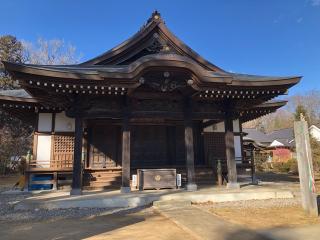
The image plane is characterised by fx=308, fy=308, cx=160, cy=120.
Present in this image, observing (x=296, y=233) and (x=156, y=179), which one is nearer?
(x=296, y=233)

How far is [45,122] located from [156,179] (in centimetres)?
594

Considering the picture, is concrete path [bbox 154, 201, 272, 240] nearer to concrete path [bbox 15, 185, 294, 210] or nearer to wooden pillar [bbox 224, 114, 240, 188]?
concrete path [bbox 15, 185, 294, 210]

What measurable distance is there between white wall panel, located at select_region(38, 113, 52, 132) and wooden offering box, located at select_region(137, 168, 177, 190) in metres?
5.08

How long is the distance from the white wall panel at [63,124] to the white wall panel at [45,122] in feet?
1.01

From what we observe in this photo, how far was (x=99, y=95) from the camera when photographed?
11.2 m

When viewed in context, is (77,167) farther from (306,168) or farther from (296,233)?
(296,233)

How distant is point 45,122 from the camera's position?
14.0 meters

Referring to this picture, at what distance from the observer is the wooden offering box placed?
38.5 ft

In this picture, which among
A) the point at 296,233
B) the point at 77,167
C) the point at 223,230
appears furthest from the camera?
the point at 77,167

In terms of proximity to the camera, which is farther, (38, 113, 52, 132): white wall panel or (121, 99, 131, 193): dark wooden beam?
(38, 113, 52, 132): white wall panel

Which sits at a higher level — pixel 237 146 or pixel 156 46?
pixel 156 46

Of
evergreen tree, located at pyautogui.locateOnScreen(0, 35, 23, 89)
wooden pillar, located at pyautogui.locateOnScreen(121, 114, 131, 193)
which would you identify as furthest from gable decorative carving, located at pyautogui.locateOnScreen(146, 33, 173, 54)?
evergreen tree, located at pyautogui.locateOnScreen(0, 35, 23, 89)

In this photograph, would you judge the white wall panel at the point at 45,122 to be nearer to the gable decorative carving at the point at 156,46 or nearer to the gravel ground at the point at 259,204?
the gable decorative carving at the point at 156,46

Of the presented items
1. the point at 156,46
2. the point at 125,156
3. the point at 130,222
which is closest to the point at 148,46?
the point at 156,46
